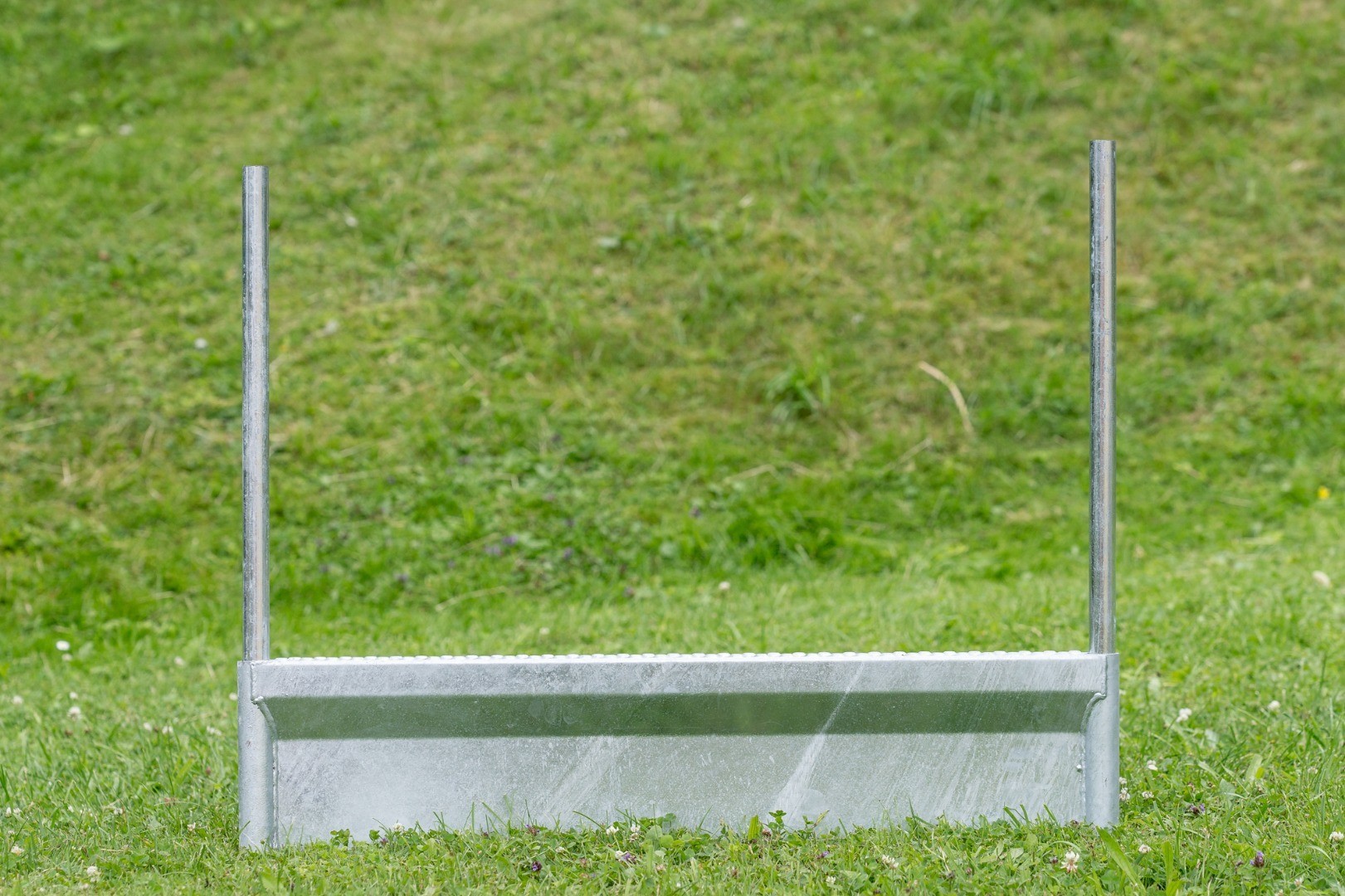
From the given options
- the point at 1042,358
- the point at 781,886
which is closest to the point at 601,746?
the point at 781,886

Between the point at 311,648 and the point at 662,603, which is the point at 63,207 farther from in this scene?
the point at 662,603

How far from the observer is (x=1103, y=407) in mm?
2162

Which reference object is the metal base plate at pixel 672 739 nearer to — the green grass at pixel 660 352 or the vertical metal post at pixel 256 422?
the vertical metal post at pixel 256 422

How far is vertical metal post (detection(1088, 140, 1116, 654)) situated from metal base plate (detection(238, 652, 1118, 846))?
11 centimetres

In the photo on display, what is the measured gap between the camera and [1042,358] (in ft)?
21.4

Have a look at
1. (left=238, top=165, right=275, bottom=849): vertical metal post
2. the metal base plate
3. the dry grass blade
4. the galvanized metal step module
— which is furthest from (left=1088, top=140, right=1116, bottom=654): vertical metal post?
the dry grass blade

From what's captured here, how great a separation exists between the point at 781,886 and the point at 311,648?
3040 mm

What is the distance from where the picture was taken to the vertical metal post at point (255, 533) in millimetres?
2096

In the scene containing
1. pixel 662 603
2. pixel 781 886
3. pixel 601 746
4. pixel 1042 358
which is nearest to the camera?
pixel 781 886

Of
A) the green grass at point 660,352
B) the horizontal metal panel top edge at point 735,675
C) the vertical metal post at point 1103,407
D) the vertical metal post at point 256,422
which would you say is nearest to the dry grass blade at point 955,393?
the green grass at point 660,352

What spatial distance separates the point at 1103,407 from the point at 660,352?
4515mm

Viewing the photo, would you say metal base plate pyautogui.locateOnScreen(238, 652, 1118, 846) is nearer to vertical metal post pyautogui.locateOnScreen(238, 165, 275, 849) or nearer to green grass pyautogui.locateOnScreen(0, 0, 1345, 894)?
vertical metal post pyautogui.locateOnScreen(238, 165, 275, 849)

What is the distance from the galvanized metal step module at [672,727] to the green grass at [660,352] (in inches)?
18.4

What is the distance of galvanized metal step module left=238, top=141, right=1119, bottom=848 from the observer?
2084 millimetres
